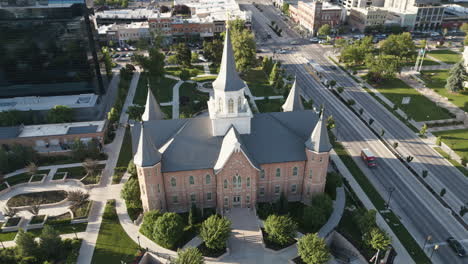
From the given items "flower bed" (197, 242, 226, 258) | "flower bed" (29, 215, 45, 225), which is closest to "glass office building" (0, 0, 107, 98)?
"flower bed" (29, 215, 45, 225)

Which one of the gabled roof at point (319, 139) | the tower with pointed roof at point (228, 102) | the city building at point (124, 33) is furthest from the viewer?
the city building at point (124, 33)

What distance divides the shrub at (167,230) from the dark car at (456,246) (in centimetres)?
4830

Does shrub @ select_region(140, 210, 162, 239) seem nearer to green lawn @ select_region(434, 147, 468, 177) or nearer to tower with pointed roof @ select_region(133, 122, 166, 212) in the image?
tower with pointed roof @ select_region(133, 122, 166, 212)

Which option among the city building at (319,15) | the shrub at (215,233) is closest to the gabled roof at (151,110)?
the shrub at (215,233)

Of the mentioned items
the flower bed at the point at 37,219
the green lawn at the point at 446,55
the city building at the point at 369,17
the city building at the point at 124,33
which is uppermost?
the city building at the point at 369,17

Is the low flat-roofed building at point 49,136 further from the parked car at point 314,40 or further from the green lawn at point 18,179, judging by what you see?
the parked car at point 314,40

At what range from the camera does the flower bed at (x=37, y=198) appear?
227 feet

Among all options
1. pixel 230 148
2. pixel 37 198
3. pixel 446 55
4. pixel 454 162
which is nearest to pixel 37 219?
pixel 37 198

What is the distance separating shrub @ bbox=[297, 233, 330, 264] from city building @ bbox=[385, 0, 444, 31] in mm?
168329

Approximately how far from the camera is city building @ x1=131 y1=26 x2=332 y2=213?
6034 centimetres

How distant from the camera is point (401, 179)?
253ft

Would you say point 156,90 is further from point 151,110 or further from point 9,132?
point 151,110

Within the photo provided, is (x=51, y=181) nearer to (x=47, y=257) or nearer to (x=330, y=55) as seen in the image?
(x=47, y=257)

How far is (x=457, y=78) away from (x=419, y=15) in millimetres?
85911
